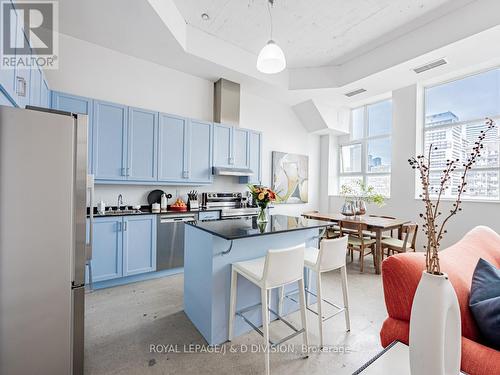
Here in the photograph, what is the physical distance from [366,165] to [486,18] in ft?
10.7

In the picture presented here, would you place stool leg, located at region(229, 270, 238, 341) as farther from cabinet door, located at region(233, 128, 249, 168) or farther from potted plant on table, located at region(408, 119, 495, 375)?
cabinet door, located at region(233, 128, 249, 168)

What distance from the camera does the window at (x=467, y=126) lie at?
3951 mm

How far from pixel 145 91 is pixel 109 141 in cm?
119

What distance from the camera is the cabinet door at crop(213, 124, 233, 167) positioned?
420 centimetres

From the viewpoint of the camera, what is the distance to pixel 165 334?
208cm

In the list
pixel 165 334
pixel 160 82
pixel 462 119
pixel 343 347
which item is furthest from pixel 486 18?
pixel 165 334

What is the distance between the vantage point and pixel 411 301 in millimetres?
1224

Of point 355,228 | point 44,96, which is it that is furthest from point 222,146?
point 355,228

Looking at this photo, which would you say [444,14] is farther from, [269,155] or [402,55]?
[269,155]

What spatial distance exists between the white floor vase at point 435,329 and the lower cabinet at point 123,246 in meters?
3.20

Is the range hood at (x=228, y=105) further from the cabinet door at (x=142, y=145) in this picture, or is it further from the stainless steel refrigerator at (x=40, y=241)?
the stainless steel refrigerator at (x=40, y=241)

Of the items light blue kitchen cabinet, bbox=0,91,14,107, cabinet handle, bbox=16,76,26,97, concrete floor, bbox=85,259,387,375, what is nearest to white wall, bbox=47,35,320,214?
cabinet handle, bbox=16,76,26,97

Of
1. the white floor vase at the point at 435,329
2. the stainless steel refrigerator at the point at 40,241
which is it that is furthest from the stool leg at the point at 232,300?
the white floor vase at the point at 435,329

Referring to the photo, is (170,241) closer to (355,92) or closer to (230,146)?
(230,146)
